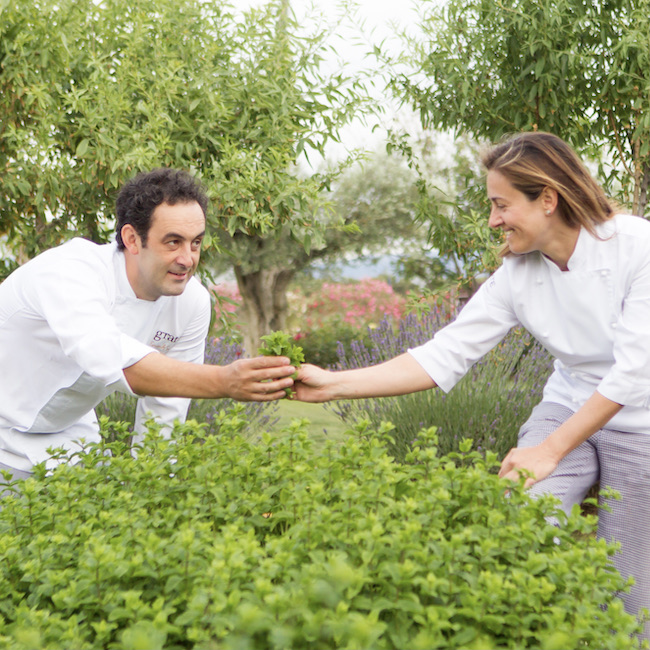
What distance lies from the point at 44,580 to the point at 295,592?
1.93ft

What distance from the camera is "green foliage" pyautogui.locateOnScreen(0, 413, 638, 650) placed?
1.28 m

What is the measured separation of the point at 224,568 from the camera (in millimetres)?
1367

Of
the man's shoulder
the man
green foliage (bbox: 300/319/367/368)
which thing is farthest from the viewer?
green foliage (bbox: 300/319/367/368)

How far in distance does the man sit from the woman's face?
918mm

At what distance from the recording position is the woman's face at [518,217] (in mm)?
2617

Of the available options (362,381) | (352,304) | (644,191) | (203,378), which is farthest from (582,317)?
(352,304)

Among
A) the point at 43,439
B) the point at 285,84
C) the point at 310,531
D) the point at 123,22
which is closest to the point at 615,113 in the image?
the point at 285,84

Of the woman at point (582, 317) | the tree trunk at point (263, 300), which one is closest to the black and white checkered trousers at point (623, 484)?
the woman at point (582, 317)

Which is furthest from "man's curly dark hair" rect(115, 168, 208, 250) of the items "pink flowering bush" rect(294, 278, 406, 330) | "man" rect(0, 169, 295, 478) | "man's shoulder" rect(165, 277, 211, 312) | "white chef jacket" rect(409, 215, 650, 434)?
"pink flowering bush" rect(294, 278, 406, 330)

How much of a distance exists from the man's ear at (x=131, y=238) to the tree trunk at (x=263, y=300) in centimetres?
947

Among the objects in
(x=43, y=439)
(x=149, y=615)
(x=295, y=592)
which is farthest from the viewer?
(x=43, y=439)

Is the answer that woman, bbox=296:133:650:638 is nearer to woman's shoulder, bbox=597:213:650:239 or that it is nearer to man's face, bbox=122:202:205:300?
woman's shoulder, bbox=597:213:650:239

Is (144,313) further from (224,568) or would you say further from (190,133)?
(190,133)

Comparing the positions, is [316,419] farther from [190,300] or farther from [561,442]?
[561,442]
